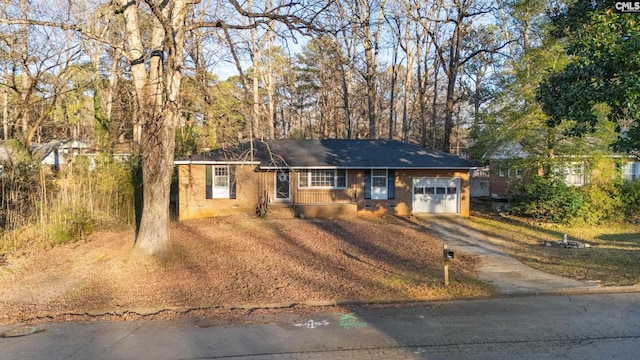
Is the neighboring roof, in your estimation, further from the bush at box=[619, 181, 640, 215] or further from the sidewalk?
the bush at box=[619, 181, 640, 215]

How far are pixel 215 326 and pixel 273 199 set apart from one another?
13329mm

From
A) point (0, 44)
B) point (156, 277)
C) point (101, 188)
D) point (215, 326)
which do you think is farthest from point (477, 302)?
point (0, 44)

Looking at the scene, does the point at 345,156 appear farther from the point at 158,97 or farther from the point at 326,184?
the point at 158,97

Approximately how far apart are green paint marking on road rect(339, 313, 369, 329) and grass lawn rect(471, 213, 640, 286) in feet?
18.6

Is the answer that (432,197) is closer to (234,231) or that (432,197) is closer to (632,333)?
(234,231)

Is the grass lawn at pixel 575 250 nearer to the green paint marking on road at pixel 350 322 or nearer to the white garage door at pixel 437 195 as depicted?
the white garage door at pixel 437 195

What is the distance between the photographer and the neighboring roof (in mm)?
19359

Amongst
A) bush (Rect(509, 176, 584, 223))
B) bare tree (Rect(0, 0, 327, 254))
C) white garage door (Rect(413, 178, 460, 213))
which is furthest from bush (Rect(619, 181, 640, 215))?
bare tree (Rect(0, 0, 327, 254))

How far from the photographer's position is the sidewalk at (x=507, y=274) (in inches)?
331

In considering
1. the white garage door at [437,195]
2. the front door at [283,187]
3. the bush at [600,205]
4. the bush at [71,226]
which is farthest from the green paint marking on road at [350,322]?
the bush at [600,205]

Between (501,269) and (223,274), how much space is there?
676cm

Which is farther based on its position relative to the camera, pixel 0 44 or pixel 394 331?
pixel 0 44

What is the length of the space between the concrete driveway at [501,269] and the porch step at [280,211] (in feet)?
19.1

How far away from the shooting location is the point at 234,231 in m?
15.4
